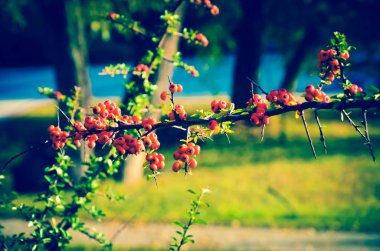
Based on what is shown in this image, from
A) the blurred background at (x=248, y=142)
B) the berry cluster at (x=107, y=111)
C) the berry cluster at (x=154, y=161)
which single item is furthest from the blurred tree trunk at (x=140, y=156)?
the berry cluster at (x=154, y=161)

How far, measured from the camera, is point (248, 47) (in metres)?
12.0

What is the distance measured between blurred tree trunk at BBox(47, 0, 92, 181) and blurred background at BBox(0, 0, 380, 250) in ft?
0.06

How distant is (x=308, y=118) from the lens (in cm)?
1475

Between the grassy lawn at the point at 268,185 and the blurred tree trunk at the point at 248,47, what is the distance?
1.45 m

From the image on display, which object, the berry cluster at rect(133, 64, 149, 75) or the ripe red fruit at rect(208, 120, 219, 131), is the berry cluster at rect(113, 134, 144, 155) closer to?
the ripe red fruit at rect(208, 120, 219, 131)

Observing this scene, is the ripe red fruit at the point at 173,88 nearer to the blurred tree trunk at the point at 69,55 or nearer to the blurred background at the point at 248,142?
the blurred background at the point at 248,142

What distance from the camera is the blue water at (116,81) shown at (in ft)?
65.2

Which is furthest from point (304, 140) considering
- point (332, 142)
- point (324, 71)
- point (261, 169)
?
point (324, 71)

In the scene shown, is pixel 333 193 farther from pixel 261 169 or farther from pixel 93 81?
pixel 93 81

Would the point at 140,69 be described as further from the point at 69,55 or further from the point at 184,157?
the point at 69,55

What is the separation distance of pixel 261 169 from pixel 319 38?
15.8 ft

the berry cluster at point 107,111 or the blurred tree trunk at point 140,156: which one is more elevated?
the blurred tree trunk at point 140,156

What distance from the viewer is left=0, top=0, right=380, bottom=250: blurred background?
704 centimetres

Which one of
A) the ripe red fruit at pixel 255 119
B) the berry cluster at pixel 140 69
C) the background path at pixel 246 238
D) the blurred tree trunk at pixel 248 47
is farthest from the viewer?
the blurred tree trunk at pixel 248 47
